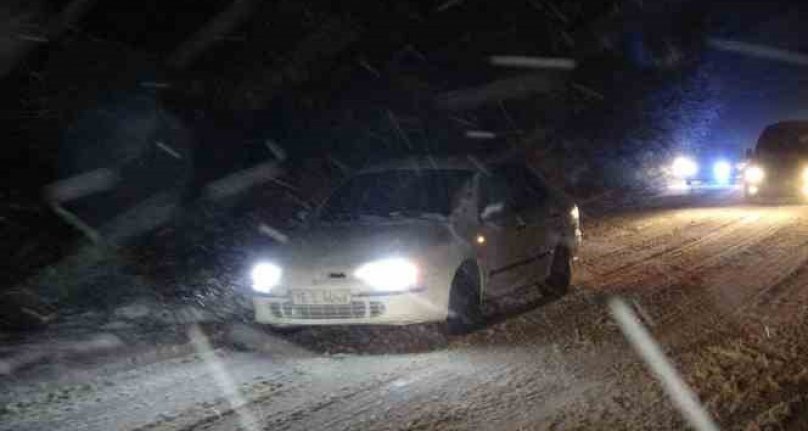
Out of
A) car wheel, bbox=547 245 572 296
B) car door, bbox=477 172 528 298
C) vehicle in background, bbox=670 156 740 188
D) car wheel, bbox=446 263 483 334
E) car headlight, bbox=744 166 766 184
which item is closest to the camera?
car wheel, bbox=446 263 483 334

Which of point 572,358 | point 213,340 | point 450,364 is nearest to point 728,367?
point 572,358

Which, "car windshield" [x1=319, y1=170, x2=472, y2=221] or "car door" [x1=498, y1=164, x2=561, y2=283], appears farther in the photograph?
"car door" [x1=498, y1=164, x2=561, y2=283]

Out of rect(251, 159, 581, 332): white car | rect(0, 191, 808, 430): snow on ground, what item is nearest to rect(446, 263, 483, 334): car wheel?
rect(251, 159, 581, 332): white car

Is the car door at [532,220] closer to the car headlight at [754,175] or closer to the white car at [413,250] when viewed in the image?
the white car at [413,250]

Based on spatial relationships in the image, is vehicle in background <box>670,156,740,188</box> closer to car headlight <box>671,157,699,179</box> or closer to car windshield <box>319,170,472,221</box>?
car headlight <box>671,157,699,179</box>

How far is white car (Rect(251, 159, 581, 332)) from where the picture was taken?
297 inches

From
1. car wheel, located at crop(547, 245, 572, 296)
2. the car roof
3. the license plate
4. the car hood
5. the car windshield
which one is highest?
the car roof

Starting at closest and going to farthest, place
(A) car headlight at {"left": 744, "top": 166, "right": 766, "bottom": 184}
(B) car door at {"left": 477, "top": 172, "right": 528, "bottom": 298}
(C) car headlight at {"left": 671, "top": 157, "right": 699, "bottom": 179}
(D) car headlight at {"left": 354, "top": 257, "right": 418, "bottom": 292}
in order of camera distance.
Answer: (D) car headlight at {"left": 354, "top": 257, "right": 418, "bottom": 292} < (B) car door at {"left": 477, "top": 172, "right": 528, "bottom": 298} < (A) car headlight at {"left": 744, "top": 166, "right": 766, "bottom": 184} < (C) car headlight at {"left": 671, "top": 157, "right": 699, "bottom": 179}

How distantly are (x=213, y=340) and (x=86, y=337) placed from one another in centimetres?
115

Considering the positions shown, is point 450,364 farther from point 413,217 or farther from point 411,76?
point 411,76

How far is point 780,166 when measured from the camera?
67.5ft

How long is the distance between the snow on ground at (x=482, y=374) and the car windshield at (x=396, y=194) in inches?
45.0

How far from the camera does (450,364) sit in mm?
7031

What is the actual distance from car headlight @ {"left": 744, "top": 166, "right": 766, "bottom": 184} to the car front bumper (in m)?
15.4
